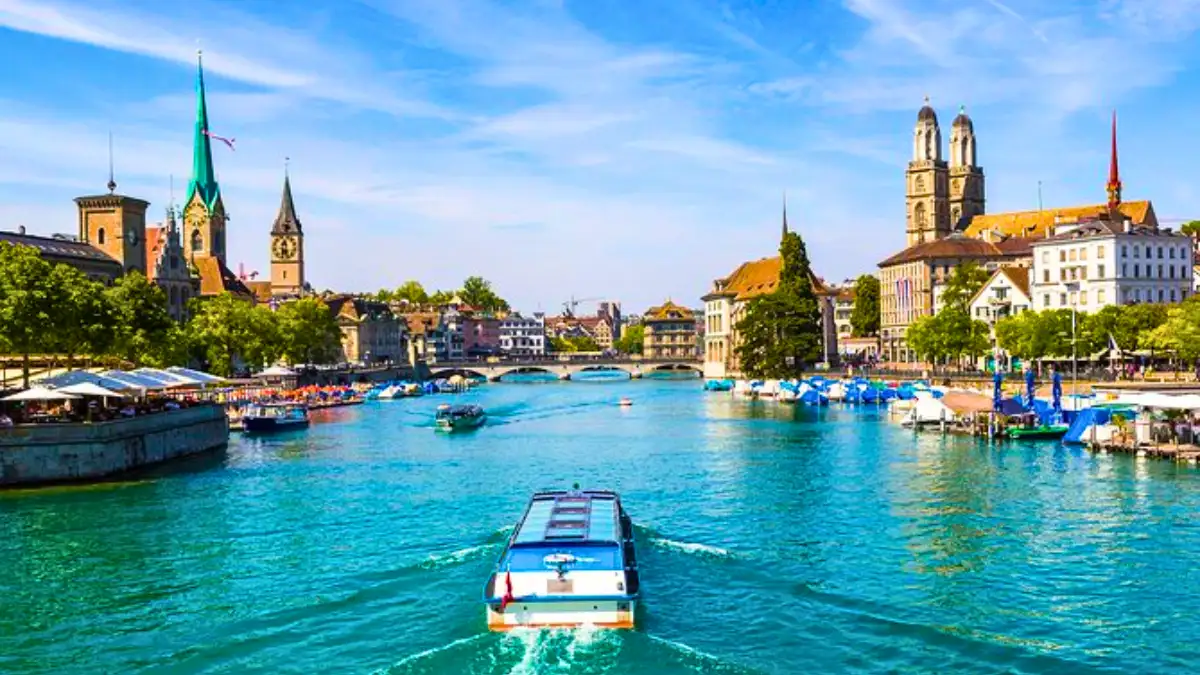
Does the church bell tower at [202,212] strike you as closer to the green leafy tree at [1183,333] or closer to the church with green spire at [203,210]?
the church with green spire at [203,210]

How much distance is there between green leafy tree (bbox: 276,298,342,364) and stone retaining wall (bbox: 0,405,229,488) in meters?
71.0

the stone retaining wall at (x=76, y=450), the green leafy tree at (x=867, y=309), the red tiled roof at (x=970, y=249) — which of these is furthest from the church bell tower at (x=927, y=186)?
the stone retaining wall at (x=76, y=450)

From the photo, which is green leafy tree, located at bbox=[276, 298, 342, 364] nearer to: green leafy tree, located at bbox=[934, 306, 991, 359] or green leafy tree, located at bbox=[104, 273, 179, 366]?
green leafy tree, located at bbox=[104, 273, 179, 366]

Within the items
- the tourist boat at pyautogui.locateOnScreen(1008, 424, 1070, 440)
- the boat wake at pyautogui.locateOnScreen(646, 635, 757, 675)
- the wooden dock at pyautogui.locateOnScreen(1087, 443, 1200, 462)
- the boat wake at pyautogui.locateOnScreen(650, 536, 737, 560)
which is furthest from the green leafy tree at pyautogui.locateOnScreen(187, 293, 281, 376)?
the boat wake at pyautogui.locateOnScreen(646, 635, 757, 675)

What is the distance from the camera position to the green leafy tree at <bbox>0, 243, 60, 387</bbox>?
2092 inches

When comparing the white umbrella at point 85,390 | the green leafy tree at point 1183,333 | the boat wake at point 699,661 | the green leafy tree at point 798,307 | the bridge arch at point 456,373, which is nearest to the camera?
the boat wake at point 699,661

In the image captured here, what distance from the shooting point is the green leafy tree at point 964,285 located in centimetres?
13038

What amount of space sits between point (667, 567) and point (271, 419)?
56.3 meters

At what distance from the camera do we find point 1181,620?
25391mm

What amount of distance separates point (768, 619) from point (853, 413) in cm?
6901

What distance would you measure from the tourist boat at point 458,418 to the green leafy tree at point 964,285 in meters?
61.2

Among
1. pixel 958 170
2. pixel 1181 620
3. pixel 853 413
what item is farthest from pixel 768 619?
pixel 958 170

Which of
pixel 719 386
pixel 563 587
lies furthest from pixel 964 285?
pixel 563 587

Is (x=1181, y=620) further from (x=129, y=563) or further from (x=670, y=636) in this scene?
(x=129, y=563)
